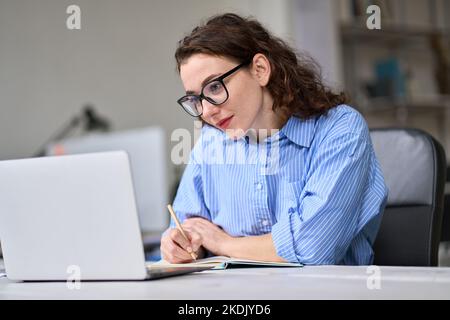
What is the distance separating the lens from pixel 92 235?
3.43 ft

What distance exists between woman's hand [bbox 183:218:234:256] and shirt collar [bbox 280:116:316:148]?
29 cm

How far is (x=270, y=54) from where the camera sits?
1.67 m

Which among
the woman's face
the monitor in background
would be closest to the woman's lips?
the woman's face

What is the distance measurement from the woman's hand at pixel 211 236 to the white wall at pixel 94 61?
2.81 meters

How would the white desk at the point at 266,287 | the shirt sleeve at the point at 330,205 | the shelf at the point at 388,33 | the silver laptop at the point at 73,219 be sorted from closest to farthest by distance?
the white desk at the point at 266,287
the silver laptop at the point at 73,219
the shirt sleeve at the point at 330,205
the shelf at the point at 388,33

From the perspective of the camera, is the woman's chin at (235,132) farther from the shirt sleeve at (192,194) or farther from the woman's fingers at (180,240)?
the woman's fingers at (180,240)

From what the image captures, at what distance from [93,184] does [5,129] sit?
11.0ft

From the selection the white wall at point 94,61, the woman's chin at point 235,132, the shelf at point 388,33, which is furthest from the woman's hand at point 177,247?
→ the shelf at point 388,33

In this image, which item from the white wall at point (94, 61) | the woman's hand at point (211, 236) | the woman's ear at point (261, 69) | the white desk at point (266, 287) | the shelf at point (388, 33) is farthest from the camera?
the shelf at point (388, 33)

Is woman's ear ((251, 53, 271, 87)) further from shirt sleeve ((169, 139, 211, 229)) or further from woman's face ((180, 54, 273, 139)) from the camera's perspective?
shirt sleeve ((169, 139, 211, 229))

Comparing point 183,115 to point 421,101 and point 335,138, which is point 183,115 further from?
point 335,138

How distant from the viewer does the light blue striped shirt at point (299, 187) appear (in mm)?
1414

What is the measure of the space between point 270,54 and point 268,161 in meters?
0.27

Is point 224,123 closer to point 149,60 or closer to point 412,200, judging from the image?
point 412,200
